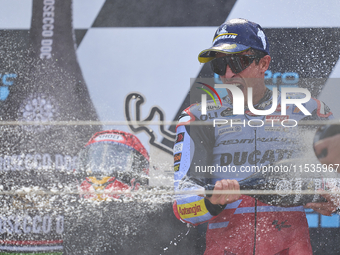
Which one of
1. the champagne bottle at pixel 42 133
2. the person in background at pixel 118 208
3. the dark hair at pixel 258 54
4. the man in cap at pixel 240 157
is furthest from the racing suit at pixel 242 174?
the champagne bottle at pixel 42 133

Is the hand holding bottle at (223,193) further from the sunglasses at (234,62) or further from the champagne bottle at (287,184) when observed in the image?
the sunglasses at (234,62)

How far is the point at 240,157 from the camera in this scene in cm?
83

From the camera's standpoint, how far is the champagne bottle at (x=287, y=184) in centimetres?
80

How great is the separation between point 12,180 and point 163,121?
61cm

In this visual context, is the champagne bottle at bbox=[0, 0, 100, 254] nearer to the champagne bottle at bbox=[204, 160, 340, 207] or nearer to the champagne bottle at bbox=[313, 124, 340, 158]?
the champagne bottle at bbox=[204, 160, 340, 207]

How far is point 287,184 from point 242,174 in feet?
0.40

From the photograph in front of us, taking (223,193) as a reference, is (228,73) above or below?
above

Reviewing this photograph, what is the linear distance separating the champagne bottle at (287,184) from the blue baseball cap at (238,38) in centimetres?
32

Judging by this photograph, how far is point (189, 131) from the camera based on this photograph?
86 cm

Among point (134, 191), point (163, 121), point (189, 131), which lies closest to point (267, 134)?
point (189, 131)

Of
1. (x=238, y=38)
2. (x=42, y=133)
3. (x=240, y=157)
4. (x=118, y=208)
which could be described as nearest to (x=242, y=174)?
(x=240, y=157)

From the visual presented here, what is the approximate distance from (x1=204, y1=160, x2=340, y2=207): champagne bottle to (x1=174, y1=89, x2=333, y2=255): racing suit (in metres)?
0.02

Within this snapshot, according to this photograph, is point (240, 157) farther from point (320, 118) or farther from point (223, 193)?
point (320, 118)

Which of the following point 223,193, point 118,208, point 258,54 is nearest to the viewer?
point 223,193
